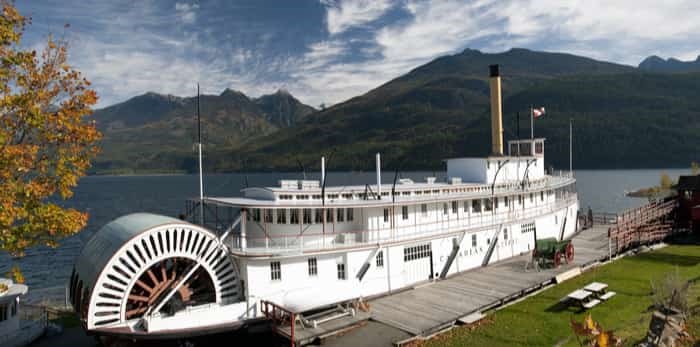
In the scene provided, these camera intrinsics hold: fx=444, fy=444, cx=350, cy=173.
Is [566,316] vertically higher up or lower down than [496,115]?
lower down

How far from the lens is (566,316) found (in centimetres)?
1888

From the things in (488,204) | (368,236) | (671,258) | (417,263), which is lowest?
(671,258)

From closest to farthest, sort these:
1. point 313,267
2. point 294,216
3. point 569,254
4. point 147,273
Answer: point 147,273, point 313,267, point 294,216, point 569,254

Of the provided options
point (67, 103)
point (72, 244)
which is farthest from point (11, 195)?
point (72, 244)

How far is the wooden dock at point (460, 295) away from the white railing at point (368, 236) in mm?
2716

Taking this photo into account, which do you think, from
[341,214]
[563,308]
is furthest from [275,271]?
[563,308]

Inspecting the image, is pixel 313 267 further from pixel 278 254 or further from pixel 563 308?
pixel 563 308

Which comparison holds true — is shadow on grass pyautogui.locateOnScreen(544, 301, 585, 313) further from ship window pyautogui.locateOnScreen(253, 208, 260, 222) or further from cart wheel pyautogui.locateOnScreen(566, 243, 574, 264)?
ship window pyautogui.locateOnScreen(253, 208, 260, 222)

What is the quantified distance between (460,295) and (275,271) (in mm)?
9244

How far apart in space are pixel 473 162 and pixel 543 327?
16223 mm

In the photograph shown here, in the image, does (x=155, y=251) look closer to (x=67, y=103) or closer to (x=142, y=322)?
(x=142, y=322)

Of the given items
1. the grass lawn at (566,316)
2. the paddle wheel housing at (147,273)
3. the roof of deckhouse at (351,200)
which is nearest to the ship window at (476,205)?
the roof of deckhouse at (351,200)

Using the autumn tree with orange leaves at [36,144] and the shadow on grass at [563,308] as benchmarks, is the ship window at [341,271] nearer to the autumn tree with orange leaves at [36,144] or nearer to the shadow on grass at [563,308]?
the shadow on grass at [563,308]

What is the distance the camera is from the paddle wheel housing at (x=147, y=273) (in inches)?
685
